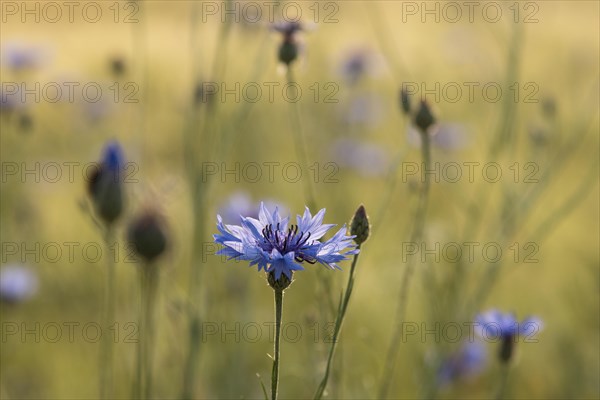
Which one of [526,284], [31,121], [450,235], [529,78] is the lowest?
[526,284]

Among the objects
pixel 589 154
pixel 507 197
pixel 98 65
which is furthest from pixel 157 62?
pixel 507 197

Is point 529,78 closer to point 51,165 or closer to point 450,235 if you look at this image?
point 450,235

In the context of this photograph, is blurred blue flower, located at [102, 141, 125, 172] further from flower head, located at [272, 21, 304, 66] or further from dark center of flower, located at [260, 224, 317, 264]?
flower head, located at [272, 21, 304, 66]

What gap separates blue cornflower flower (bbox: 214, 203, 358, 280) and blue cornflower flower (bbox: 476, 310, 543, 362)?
475 millimetres

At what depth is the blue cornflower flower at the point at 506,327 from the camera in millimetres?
1255

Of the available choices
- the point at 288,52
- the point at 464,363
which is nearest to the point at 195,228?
the point at 288,52

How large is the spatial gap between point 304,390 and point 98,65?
4193mm

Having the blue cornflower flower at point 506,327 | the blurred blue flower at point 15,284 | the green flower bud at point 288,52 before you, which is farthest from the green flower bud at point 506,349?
the blurred blue flower at point 15,284

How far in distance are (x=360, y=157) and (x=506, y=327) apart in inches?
80.5

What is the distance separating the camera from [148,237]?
775 mm

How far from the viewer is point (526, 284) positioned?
2926mm

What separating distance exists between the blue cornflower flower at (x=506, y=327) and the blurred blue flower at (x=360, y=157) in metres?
1.67

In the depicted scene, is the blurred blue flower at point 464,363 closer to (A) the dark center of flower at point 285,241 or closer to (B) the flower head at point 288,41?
(B) the flower head at point 288,41

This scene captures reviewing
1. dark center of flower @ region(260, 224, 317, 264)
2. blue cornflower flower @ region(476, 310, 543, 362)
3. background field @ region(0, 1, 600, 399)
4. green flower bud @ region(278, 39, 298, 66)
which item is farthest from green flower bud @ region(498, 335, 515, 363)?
green flower bud @ region(278, 39, 298, 66)
